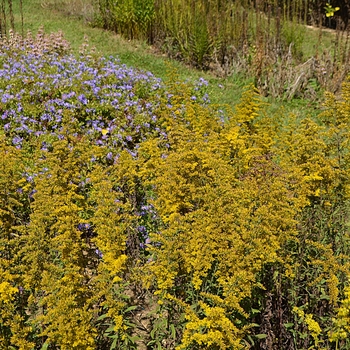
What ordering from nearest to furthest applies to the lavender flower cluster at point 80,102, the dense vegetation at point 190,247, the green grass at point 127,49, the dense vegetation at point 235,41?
the dense vegetation at point 190,247, the lavender flower cluster at point 80,102, the green grass at point 127,49, the dense vegetation at point 235,41

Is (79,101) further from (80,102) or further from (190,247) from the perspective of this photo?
(190,247)

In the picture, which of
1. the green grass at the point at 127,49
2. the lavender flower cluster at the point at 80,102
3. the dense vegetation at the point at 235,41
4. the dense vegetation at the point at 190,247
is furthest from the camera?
the dense vegetation at the point at 235,41

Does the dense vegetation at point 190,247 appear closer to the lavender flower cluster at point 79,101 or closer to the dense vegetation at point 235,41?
the lavender flower cluster at point 79,101

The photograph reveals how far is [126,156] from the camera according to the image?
144 inches

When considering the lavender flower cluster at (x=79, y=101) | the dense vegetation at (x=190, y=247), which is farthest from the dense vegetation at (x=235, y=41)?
the dense vegetation at (x=190, y=247)

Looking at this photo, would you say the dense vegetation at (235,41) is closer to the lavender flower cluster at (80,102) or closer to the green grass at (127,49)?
the green grass at (127,49)

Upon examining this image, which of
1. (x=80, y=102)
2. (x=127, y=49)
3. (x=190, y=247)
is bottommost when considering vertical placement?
(x=127, y=49)

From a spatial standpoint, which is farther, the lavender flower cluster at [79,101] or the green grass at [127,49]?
the green grass at [127,49]

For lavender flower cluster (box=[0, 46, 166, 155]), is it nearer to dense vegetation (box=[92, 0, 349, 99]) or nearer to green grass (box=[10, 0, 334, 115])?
green grass (box=[10, 0, 334, 115])

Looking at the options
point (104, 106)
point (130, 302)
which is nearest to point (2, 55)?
point (104, 106)

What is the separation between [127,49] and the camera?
34.7ft

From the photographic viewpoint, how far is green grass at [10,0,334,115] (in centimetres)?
819

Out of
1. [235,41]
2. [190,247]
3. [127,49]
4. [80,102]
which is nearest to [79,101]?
[80,102]

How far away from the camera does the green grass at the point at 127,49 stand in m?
8.19
